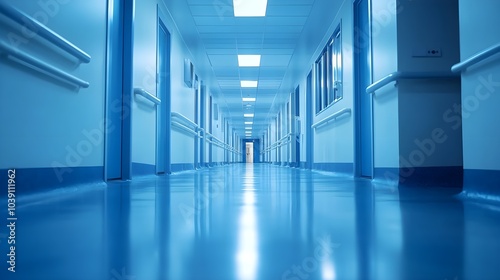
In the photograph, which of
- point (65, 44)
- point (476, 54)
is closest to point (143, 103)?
point (65, 44)

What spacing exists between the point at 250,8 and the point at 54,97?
3.30 m

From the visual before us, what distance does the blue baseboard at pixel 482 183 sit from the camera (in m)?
1.67

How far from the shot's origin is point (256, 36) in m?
5.84

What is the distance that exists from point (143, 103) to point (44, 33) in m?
2.10

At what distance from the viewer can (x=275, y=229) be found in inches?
39.3

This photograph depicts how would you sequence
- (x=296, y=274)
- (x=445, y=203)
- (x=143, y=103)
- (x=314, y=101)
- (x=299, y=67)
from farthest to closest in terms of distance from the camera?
1. (x=299, y=67)
2. (x=314, y=101)
3. (x=143, y=103)
4. (x=445, y=203)
5. (x=296, y=274)

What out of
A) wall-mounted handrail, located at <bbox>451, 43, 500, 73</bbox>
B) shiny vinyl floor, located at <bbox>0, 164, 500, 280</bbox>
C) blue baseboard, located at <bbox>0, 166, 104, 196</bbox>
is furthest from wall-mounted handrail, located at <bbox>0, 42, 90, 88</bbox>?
wall-mounted handrail, located at <bbox>451, 43, 500, 73</bbox>

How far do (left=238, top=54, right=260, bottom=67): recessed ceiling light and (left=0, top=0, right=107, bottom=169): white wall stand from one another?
4354mm

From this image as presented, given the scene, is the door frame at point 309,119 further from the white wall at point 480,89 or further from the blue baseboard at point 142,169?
the white wall at point 480,89

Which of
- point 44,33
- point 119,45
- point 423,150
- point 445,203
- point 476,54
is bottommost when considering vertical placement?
point 445,203

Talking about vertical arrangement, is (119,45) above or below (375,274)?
above

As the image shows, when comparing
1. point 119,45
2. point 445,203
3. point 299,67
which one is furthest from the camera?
point 299,67

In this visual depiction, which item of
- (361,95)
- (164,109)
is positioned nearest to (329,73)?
(361,95)

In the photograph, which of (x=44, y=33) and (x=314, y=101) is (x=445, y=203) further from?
(x=314, y=101)
